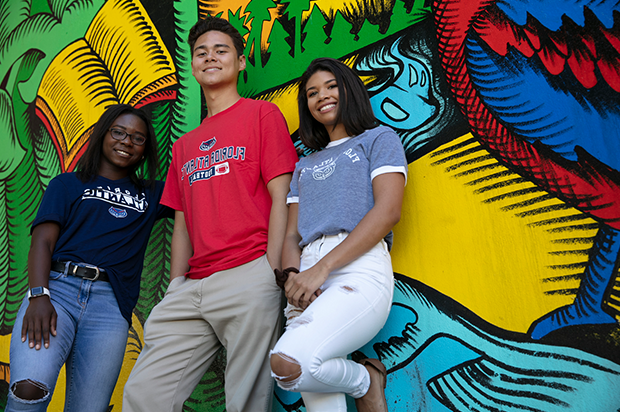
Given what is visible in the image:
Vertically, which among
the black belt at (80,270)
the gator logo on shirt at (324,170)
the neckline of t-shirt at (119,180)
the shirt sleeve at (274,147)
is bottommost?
the black belt at (80,270)

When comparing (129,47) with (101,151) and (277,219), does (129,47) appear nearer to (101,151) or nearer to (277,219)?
(101,151)

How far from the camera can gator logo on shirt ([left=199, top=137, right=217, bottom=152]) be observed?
7.73 ft

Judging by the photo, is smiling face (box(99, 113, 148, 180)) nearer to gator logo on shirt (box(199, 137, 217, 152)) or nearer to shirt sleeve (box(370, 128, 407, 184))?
gator logo on shirt (box(199, 137, 217, 152))

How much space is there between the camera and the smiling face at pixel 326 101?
2.13 metres

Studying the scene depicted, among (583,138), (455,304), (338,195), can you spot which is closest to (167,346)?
(338,195)

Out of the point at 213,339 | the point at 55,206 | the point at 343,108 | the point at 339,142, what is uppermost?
the point at 343,108

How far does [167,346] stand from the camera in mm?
2088

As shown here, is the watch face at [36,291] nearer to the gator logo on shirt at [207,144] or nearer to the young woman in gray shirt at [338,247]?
the gator logo on shirt at [207,144]

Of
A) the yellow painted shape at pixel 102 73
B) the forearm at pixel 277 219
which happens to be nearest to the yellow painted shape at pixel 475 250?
the forearm at pixel 277 219

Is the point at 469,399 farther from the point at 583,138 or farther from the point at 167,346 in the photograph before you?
A: the point at 167,346

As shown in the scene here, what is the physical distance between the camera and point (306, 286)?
5.60 ft

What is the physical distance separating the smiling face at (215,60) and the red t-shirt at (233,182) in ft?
0.63

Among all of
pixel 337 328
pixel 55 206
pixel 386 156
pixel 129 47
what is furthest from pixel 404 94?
pixel 129 47

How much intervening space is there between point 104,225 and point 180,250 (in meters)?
0.42
